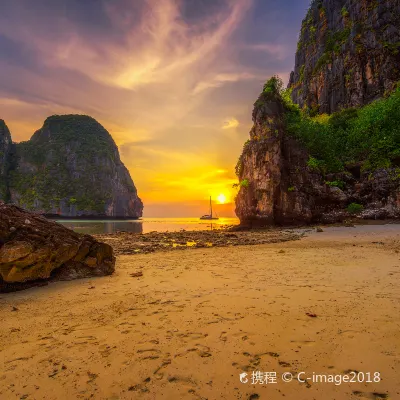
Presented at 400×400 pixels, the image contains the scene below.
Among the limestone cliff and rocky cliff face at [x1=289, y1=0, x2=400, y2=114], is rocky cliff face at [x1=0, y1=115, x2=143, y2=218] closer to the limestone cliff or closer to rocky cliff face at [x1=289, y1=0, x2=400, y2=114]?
rocky cliff face at [x1=289, y1=0, x2=400, y2=114]

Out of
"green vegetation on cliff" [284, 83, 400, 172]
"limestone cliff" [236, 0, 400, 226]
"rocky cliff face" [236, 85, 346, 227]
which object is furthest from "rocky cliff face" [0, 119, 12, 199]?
"green vegetation on cliff" [284, 83, 400, 172]

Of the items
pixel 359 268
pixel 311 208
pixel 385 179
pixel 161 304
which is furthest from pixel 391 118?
pixel 161 304

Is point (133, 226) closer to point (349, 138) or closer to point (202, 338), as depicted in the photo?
point (349, 138)

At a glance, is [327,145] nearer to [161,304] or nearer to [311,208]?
[311,208]

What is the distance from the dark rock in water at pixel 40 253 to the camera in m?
5.84

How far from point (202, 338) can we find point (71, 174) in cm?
15761

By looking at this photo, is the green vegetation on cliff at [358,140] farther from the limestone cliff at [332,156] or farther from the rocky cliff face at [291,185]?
the rocky cliff face at [291,185]

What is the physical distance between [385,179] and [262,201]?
12.5 m

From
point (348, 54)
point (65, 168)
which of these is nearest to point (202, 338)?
point (348, 54)

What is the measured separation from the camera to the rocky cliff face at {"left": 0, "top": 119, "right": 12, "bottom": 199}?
12591cm

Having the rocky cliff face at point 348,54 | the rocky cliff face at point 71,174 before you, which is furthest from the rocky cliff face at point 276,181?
the rocky cliff face at point 71,174

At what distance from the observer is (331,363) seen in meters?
2.57

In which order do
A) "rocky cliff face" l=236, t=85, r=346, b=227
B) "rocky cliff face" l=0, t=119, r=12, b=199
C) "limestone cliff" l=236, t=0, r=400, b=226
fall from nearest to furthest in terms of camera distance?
"limestone cliff" l=236, t=0, r=400, b=226
"rocky cliff face" l=236, t=85, r=346, b=227
"rocky cliff face" l=0, t=119, r=12, b=199

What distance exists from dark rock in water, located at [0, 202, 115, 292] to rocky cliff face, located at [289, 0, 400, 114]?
52152mm
